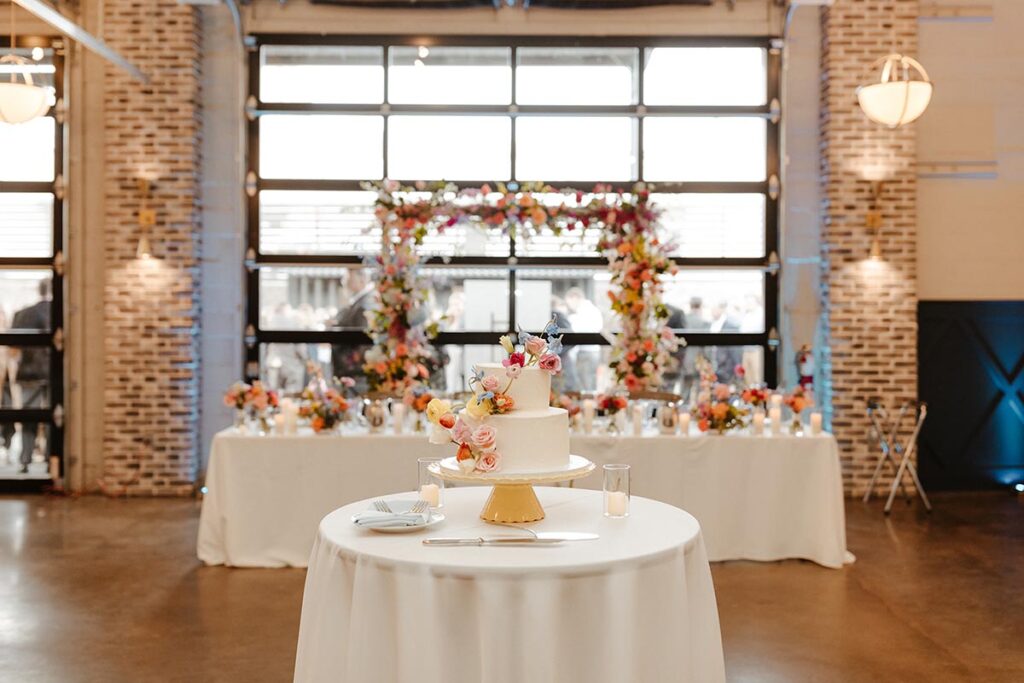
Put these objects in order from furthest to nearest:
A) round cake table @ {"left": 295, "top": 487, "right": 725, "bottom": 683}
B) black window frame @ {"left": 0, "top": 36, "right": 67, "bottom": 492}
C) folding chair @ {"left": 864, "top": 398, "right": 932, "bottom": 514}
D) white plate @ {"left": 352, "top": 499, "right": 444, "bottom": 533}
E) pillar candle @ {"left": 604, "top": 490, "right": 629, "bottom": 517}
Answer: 1. black window frame @ {"left": 0, "top": 36, "right": 67, "bottom": 492}
2. folding chair @ {"left": 864, "top": 398, "right": 932, "bottom": 514}
3. pillar candle @ {"left": 604, "top": 490, "right": 629, "bottom": 517}
4. white plate @ {"left": 352, "top": 499, "right": 444, "bottom": 533}
5. round cake table @ {"left": 295, "top": 487, "right": 725, "bottom": 683}

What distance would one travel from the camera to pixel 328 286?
8.94 metres

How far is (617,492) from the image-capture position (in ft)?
11.3

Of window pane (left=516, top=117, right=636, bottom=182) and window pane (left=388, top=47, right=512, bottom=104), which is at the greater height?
window pane (left=388, top=47, right=512, bottom=104)

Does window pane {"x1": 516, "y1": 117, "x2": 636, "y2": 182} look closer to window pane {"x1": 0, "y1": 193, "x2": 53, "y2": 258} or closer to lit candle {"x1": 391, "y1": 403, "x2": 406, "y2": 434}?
lit candle {"x1": 391, "y1": 403, "x2": 406, "y2": 434}

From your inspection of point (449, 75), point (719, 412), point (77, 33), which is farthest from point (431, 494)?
point (449, 75)

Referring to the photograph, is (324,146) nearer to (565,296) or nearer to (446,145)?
(446,145)

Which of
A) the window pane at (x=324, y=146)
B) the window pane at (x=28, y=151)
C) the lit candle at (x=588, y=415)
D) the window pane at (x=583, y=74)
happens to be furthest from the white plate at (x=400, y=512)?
the window pane at (x=28, y=151)

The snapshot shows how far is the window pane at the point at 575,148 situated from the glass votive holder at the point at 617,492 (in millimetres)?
5791

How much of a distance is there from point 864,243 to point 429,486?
6.15m

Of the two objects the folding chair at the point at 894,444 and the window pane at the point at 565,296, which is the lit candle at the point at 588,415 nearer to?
the window pane at the point at 565,296

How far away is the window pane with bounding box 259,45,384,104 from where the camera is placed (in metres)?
8.94

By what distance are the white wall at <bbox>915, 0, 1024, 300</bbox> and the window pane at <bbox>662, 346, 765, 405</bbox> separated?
5.38 feet

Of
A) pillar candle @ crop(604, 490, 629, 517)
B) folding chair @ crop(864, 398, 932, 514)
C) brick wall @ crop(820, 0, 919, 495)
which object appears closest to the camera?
pillar candle @ crop(604, 490, 629, 517)

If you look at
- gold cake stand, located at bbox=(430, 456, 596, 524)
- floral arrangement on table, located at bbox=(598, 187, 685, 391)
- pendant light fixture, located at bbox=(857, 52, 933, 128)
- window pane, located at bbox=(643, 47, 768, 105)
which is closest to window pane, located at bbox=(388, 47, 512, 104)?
window pane, located at bbox=(643, 47, 768, 105)
